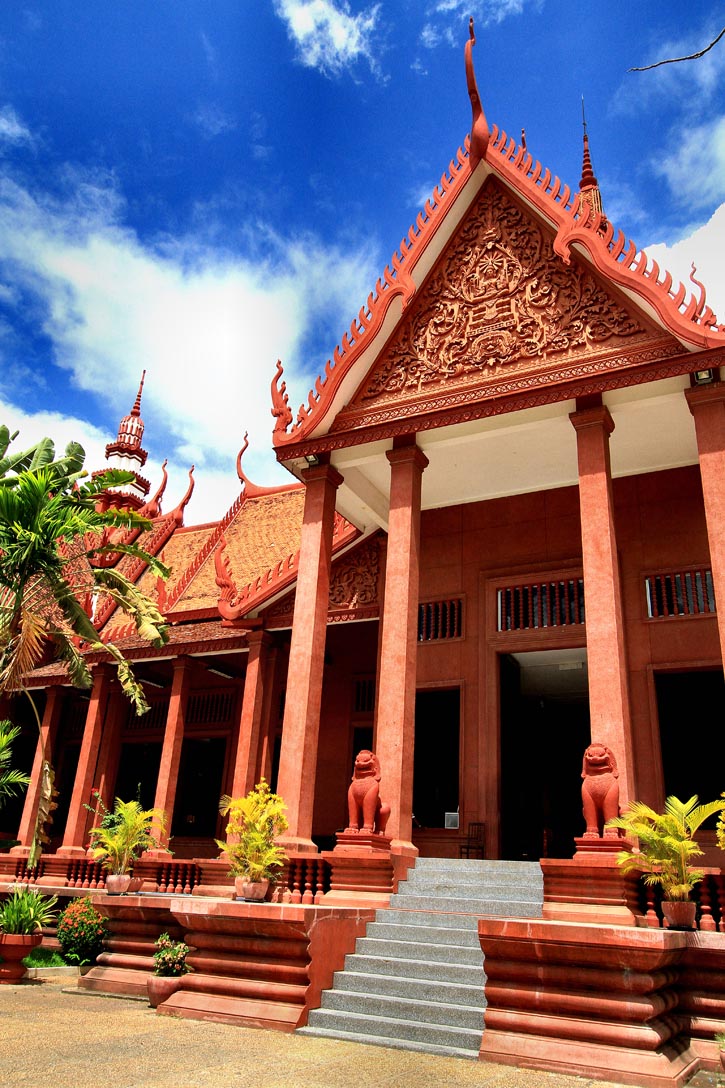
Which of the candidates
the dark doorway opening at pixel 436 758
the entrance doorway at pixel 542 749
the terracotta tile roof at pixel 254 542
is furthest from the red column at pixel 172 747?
the entrance doorway at pixel 542 749

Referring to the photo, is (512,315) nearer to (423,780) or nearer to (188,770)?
(423,780)

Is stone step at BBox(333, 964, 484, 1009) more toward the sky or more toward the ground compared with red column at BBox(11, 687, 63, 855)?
more toward the ground

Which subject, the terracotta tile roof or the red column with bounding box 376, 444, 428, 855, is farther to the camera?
the terracotta tile roof

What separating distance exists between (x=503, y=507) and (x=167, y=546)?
32.7 ft

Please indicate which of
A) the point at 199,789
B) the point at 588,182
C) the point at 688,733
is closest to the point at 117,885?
the point at 688,733

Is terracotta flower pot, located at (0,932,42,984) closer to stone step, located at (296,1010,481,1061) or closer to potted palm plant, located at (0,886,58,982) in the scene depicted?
potted palm plant, located at (0,886,58,982)

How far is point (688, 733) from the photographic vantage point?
462 inches

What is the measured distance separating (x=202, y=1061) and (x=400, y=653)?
4808 mm

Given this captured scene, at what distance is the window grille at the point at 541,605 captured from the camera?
11.0 meters

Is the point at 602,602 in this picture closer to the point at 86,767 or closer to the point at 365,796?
the point at 365,796

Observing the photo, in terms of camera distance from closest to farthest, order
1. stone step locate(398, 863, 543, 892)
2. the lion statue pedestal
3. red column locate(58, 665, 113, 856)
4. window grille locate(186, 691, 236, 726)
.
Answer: stone step locate(398, 863, 543, 892) → the lion statue pedestal → red column locate(58, 665, 113, 856) → window grille locate(186, 691, 236, 726)

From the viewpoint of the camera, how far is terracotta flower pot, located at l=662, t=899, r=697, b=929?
5.63m

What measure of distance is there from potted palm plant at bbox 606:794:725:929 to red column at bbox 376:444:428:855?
262 centimetres

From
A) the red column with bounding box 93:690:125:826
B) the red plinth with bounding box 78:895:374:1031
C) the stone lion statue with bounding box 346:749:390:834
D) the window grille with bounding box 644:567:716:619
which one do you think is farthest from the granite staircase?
the red column with bounding box 93:690:125:826
